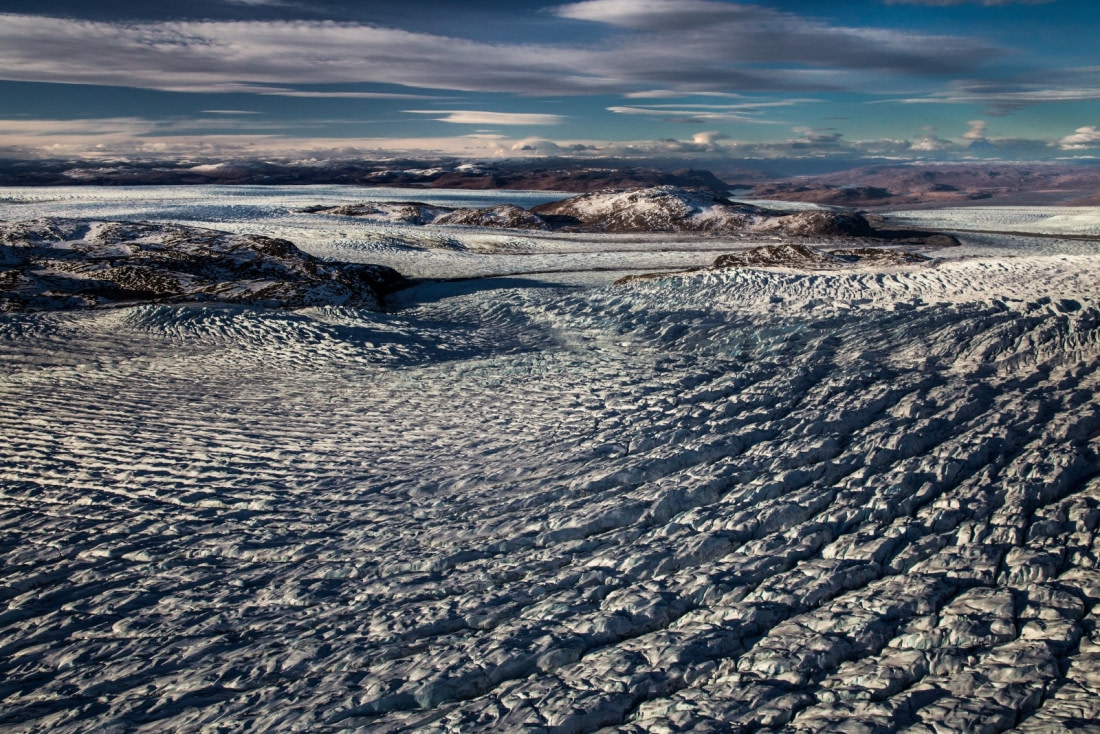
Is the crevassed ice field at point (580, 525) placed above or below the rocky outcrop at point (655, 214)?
below

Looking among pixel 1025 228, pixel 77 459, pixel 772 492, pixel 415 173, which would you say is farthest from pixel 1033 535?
pixel 415 173

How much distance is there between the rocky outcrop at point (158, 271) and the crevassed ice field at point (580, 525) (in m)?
6.26

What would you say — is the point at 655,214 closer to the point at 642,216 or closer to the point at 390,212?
the point at 642,216

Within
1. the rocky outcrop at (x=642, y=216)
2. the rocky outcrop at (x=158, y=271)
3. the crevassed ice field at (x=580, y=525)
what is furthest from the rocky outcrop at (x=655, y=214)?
the crevassed ice field at (x=580, y=525)

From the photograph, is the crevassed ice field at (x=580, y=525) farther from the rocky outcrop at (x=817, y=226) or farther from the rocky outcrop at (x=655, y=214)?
the rocky outcrop at (x=655, y=214)

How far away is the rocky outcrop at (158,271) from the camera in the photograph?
75.6ft

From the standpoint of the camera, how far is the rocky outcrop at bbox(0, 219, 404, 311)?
2305cm

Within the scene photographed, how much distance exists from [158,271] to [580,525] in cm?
2330

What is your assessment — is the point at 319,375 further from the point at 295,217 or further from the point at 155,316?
the point at 295,217

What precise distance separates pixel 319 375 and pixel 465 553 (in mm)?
8367

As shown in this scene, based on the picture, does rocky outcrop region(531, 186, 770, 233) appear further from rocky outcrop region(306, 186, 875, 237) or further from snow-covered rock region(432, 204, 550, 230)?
snow-covered rock region(432, 204, 550, 230)

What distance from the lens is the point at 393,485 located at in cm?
962

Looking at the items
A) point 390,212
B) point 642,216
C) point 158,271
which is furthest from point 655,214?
point 158,271

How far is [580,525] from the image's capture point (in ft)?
27.5
